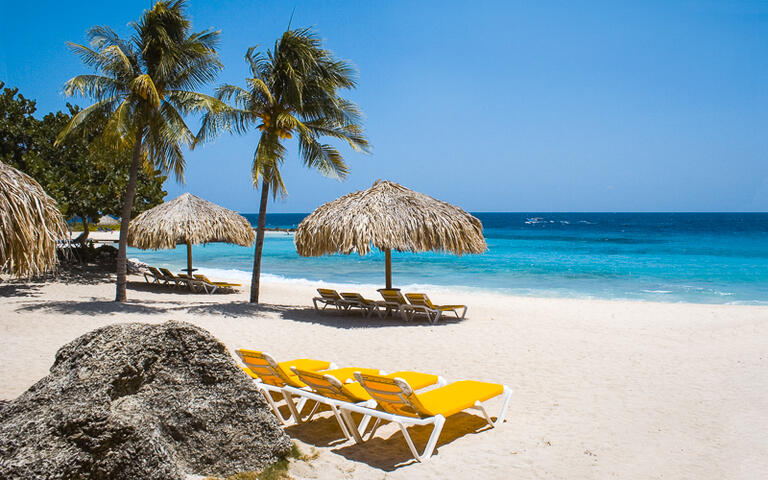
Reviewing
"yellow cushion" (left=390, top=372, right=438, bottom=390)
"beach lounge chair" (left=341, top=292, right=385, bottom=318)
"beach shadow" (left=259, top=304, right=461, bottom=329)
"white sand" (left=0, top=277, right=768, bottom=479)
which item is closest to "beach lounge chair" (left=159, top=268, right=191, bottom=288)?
"white sand" (left=0, top=277, right=768, bottom=479)

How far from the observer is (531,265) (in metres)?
24.8

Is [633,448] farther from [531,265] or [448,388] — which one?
[531,265]

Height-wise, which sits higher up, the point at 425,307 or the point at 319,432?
the point at 425,307

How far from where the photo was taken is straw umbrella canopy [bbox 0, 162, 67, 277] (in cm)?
388

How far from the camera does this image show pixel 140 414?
110 inches

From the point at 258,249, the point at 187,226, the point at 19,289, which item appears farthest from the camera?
the point at 187,226

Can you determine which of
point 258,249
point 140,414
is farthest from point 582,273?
point 140,414

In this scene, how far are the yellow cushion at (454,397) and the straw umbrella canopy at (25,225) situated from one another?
10.1 ft

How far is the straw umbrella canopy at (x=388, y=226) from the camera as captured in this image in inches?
380

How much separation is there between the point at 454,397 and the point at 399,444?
581 millimetres

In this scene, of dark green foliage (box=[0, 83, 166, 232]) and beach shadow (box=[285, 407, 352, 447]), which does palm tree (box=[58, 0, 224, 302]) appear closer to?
dark green foliage (box=[0, 83, 166, 232])

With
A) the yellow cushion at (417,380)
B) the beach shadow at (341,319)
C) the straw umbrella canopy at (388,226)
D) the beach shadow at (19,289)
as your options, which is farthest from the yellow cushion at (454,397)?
the beach shadow at (19,289)

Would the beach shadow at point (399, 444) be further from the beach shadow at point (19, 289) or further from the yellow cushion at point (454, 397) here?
the beach shadow at point (19, 289)

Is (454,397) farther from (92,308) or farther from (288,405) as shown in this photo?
(92,308)
